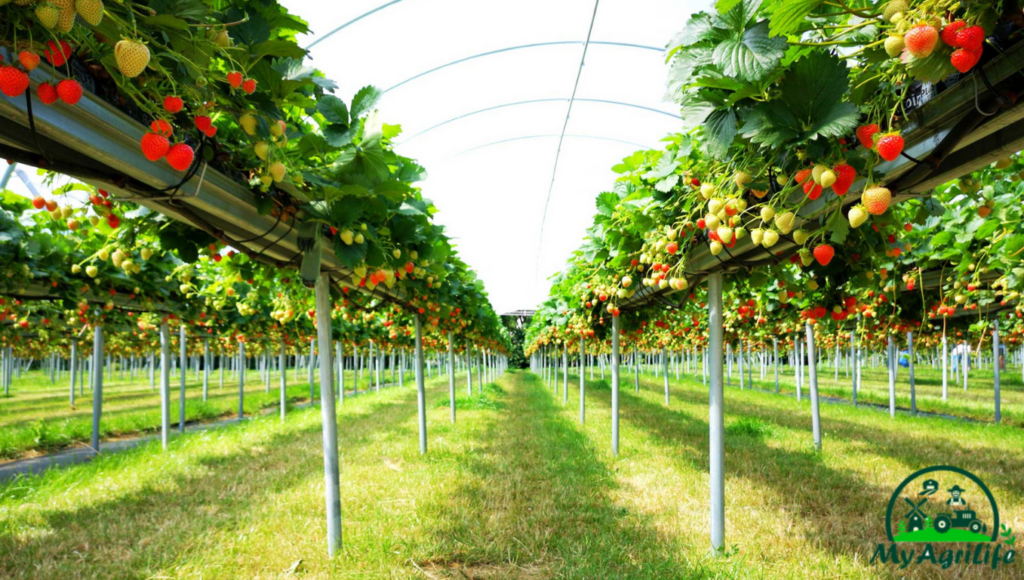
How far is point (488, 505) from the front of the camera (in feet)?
15.0

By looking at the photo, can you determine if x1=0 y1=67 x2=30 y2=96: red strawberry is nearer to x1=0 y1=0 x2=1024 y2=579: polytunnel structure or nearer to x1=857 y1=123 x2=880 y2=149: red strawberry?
x1=0 y1=0 x2=1024 y2=579: polytunnel structure

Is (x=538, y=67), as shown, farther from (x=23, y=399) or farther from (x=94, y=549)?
(x=23, y=399)

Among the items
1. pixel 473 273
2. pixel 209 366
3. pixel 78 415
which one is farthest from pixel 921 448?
pixel 209 366

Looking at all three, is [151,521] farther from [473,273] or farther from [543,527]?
[473,273]

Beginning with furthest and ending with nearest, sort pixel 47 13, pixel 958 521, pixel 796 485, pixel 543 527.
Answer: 1. pixel 796 485
2. pixel 958 521
3. pixel 543 527
4. pixel 47 13

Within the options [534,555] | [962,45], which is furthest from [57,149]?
Answer: [534,555]

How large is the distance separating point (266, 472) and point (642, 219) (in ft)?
17.0

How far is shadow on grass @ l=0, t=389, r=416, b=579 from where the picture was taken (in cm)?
351

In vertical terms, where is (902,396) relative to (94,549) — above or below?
below

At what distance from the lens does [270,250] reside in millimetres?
2900

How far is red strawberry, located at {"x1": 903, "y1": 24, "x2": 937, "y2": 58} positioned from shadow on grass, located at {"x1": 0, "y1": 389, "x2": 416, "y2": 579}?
446cm

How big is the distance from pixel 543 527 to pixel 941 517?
10.8 feet

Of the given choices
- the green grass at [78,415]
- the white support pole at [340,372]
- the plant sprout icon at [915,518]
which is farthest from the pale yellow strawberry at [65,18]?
the white support pole at [340,372]

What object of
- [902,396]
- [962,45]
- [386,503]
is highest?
[962,45]
